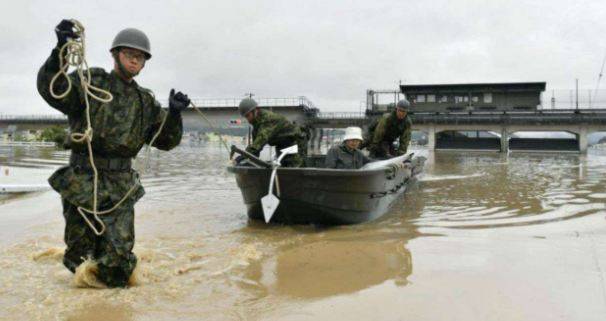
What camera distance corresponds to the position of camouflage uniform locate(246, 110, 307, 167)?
21.5ft

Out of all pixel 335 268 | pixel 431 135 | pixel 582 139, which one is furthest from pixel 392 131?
pixel 582 139

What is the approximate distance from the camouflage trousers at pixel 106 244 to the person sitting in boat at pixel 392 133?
7.55 metres

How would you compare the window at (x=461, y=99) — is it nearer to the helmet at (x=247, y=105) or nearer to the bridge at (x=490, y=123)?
the bridge at (x=490, y=123)

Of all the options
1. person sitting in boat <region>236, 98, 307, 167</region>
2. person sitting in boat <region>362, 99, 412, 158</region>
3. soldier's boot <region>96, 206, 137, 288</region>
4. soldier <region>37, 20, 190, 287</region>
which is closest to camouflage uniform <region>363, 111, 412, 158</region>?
A: person sitting in boat <region>362, 99, 412, 158</region>

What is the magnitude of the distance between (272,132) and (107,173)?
3.25 m

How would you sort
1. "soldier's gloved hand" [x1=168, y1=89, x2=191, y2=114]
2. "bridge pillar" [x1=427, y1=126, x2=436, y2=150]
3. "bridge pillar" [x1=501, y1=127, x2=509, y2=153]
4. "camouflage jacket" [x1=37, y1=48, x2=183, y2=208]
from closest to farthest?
"camouflage jacket" [x1=37, y1=48, x2=183, y2=208], "soldier's gloved hand" [x1=168, y1=89, x2=191, y2=114], "bridge pillar" [x1=501, y1=127, x2=509, y2=153], "bridge pillar" [x1=427, y1=126, x2=436, y2=150]

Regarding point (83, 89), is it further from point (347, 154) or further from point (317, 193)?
point (347, 154)

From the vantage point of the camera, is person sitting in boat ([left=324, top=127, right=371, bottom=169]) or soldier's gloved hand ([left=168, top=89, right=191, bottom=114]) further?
person sitting in boat ([left=324, top=127, right=371, bottom=169])

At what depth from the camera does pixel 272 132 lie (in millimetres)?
6652

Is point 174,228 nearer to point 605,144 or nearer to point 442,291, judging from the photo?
point 442,291

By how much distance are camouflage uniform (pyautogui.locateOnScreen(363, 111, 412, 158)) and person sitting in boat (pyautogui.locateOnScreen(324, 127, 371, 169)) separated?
10.8 feet

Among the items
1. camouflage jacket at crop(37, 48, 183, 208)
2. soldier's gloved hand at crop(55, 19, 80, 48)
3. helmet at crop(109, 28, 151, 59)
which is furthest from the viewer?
helmet at crop(109, 28, 151, 59)

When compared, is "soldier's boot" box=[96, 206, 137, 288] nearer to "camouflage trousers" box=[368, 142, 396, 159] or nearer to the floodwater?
the floodwater

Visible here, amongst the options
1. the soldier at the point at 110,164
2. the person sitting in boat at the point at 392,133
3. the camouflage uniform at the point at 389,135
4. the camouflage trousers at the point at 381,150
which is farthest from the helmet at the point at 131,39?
the camouflage trousers at the point at 381,150
